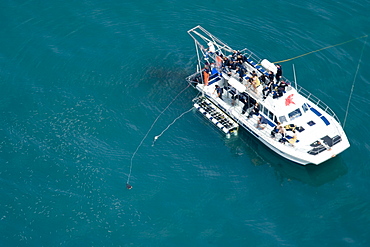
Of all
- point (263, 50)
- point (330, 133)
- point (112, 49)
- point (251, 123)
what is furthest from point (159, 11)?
point (330, 133)

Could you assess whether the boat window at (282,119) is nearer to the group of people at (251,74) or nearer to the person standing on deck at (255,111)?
the group of people at (251,74)

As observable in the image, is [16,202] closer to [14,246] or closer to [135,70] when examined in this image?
[14,246]

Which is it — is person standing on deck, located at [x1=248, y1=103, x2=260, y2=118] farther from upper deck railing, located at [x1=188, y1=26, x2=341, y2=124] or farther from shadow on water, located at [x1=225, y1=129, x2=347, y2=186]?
upper deck railing, located at [x1=188, y1=26, x2=341, y2=124]

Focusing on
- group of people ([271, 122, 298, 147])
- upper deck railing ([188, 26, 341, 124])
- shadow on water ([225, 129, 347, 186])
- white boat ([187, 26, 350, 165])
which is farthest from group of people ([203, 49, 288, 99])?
shadow on water ([225, 129, 347, 186])

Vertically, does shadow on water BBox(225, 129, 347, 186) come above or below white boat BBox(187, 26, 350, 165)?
below

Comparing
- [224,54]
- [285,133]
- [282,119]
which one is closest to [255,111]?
[282,119]
